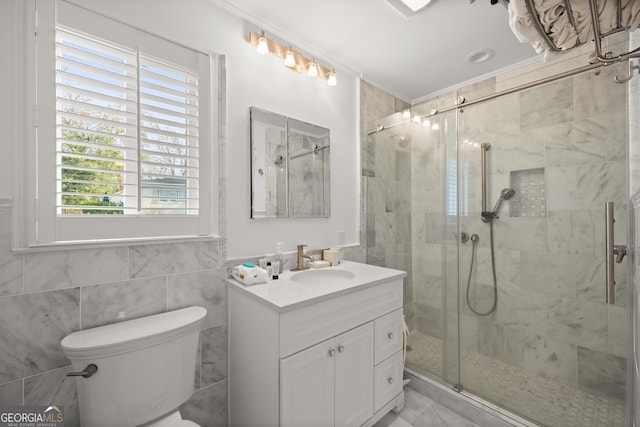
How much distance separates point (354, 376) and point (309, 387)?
298 mm

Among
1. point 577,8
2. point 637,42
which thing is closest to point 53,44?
point 577,8

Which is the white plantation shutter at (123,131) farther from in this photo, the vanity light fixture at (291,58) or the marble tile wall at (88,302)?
the vanity light fixture at (291,58)

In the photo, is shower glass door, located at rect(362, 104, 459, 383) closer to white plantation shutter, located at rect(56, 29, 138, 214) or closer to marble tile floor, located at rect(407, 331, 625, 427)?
marble tile floor, located at rect(407, 331, 625, 427)

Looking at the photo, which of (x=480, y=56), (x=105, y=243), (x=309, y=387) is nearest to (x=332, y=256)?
(x=309, y=387)

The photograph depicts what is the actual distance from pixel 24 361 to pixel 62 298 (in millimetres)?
229

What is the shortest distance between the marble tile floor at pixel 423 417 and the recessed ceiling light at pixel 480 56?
2.37 m

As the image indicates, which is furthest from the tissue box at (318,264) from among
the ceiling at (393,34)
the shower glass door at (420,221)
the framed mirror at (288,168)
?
the ceiling at (393,34)

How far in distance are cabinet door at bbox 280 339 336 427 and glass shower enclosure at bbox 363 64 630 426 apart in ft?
3.27

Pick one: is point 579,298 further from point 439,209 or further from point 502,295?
point 439,209

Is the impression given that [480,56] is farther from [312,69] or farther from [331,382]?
[331,382]

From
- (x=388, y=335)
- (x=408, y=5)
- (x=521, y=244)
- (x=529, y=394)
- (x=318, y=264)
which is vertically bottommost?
(x=529, y=394)

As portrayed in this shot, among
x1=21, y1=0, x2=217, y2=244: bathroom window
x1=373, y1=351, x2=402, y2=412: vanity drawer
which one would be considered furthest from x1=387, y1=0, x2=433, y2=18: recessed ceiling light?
x1=373, y1=351, x2=402, y2=412: vanity drawer

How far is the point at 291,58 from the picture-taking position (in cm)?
165

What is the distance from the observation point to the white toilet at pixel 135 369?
93 cm
